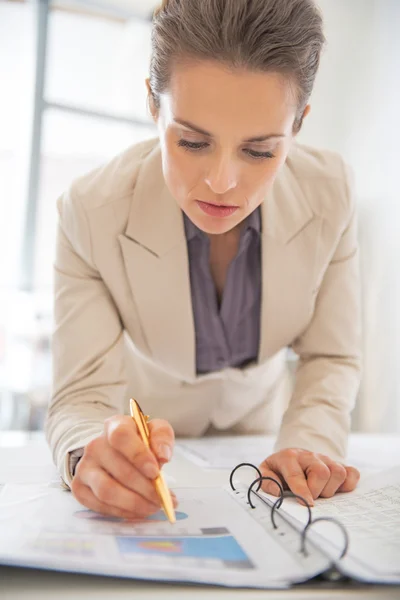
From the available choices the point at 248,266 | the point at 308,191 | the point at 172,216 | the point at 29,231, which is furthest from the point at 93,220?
the point at 29,231

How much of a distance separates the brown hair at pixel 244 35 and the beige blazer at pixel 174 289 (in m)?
0.28

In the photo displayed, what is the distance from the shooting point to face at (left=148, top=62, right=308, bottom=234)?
2.87ft

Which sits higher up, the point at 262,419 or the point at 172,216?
the point at 172,216

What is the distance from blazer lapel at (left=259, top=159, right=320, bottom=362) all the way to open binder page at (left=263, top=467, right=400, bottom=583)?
0.36 m

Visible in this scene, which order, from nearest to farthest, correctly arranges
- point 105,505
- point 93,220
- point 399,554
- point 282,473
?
1. point 399,554
2. point 105,505
3. point 282,473
4. point 93,220

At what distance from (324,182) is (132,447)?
0.74 meters

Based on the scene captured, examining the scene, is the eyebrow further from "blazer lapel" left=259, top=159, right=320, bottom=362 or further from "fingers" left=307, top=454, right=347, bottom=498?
"fingers" left=307, top=454, right=347, bottom=498

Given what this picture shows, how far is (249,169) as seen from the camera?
3.11ft

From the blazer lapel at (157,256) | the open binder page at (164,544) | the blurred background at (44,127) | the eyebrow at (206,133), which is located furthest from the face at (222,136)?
the blurred background at (44,127)

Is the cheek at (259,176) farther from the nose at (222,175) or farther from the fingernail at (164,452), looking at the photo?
the fingernail at (164,452)

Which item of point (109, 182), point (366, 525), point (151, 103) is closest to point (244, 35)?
point (151, 103)

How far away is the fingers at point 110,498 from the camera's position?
2.42ft

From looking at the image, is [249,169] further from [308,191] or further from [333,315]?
[333,315]

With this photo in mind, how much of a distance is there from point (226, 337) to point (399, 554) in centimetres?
69
